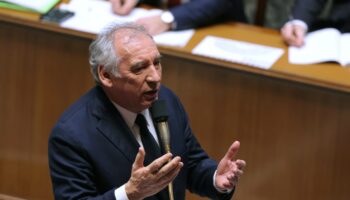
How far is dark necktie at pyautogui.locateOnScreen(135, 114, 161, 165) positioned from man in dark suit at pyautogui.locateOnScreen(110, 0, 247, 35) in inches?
40.3

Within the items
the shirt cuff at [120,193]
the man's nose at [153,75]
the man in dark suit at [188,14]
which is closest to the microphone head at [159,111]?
the man's nose at [153,75]

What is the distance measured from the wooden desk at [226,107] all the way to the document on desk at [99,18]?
0.14 feet

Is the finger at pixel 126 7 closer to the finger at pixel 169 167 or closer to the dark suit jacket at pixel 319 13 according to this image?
the dark suit jacket at pixel 319 13

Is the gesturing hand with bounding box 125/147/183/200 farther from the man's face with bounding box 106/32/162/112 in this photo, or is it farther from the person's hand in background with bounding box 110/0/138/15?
the person's hand in background with bounding box 110/0/138/15

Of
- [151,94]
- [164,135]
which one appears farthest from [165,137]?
[151,94]

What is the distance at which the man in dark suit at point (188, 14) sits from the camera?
10.8 ft

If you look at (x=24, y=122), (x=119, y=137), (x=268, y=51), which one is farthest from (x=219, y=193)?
A: (x=24, y=122)

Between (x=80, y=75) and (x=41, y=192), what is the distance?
0.52 m

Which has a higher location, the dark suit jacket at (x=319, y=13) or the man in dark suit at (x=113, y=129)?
the man in dark suit at (x=113, y=129)

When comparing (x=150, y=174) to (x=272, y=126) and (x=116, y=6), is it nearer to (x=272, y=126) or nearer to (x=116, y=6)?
(x=272, y=126)

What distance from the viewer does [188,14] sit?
3.31 metres

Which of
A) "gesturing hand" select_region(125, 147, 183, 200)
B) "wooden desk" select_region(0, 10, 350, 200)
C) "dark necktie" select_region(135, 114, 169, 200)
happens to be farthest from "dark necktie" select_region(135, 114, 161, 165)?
"wooden desk" select_region(0, 10, 350, 200)

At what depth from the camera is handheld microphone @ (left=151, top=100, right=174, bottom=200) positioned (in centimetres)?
211

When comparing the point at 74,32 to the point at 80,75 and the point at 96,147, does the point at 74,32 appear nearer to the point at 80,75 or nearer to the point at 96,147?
the point at 80,75
